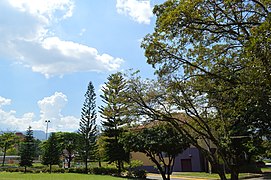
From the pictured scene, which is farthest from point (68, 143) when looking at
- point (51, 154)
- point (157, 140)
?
point (157, 140)

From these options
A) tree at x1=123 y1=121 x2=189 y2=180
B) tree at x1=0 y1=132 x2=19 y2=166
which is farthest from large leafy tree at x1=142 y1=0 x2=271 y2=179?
tree at x1=0 y1=132 x2=19 y2=166

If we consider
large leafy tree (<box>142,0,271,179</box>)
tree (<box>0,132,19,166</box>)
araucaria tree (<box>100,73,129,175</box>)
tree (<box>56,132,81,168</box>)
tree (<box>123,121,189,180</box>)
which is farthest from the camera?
tree (<box>56,132,81,168</box>)

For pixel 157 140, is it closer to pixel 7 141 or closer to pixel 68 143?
pixel 68 143

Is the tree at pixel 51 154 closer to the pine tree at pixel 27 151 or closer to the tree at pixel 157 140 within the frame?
the pine tree at pixel 27 151

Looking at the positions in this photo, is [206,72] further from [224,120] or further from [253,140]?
[253,140]

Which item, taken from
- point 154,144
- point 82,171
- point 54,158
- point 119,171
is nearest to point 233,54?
point 154,144

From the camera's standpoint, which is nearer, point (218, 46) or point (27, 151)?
point (218, 46)

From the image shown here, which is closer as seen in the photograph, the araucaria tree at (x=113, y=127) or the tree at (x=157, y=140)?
the tree at (x=157, y=140)

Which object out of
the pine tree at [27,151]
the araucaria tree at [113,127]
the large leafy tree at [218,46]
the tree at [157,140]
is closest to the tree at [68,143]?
the pine tree at [27,151]

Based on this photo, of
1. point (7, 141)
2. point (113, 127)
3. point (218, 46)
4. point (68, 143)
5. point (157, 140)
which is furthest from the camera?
point (68, 143)

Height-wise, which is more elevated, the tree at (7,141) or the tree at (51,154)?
the tree at (7,141)

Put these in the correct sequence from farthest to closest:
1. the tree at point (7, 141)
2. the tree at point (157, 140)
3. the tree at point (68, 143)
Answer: the tree at point (68, 143), the tree at point (7, 141), the tree at point (157, 140)

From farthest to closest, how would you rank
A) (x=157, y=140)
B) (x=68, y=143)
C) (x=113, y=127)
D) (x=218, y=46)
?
(x=68, y=143)
(x=113, y=127)
(x=157, y=140)
(x=218, y=46)

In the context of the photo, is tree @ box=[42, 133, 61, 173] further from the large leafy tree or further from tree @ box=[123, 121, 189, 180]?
the large leafy tree
